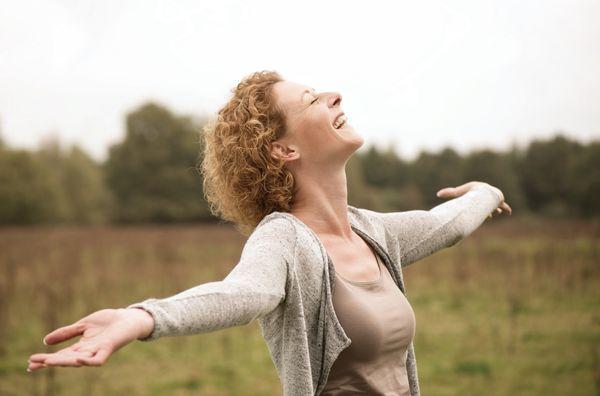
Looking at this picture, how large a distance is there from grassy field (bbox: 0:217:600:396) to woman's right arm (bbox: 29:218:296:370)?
4.07m

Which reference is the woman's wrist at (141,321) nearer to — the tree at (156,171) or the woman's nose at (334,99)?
the woman's nose at (334,99)

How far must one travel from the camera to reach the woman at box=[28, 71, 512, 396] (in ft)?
4.84

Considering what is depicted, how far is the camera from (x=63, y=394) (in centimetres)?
541

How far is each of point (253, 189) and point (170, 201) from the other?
116 feet

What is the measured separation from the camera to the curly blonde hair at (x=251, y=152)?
1.80 meters

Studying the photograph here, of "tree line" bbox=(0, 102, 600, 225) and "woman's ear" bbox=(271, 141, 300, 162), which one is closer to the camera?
"woman's ear" bbox=(271, 141, 300, 162)

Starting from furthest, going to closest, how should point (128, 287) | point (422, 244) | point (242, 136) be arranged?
point (128, 287) < point (422, 244) < point (242, 136)

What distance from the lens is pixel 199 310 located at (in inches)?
47.2

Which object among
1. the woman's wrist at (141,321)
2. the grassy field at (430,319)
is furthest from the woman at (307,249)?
the grassy field at (430,319)

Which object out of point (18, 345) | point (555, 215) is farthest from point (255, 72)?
point (555, 215)

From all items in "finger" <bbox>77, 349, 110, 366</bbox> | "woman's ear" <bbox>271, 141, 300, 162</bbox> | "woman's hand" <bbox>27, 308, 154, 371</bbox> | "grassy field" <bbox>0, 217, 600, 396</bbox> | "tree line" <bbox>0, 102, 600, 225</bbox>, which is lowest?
"grassy field" <bbox>0, 217, 600, 396</bbox>

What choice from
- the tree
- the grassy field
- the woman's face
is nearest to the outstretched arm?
the woman's face

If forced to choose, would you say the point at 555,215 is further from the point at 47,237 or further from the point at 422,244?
the point at 47,237

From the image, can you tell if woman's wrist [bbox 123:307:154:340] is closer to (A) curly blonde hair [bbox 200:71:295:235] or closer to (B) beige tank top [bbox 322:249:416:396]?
(B) beige tank top [bbox 322:249:416:396]
